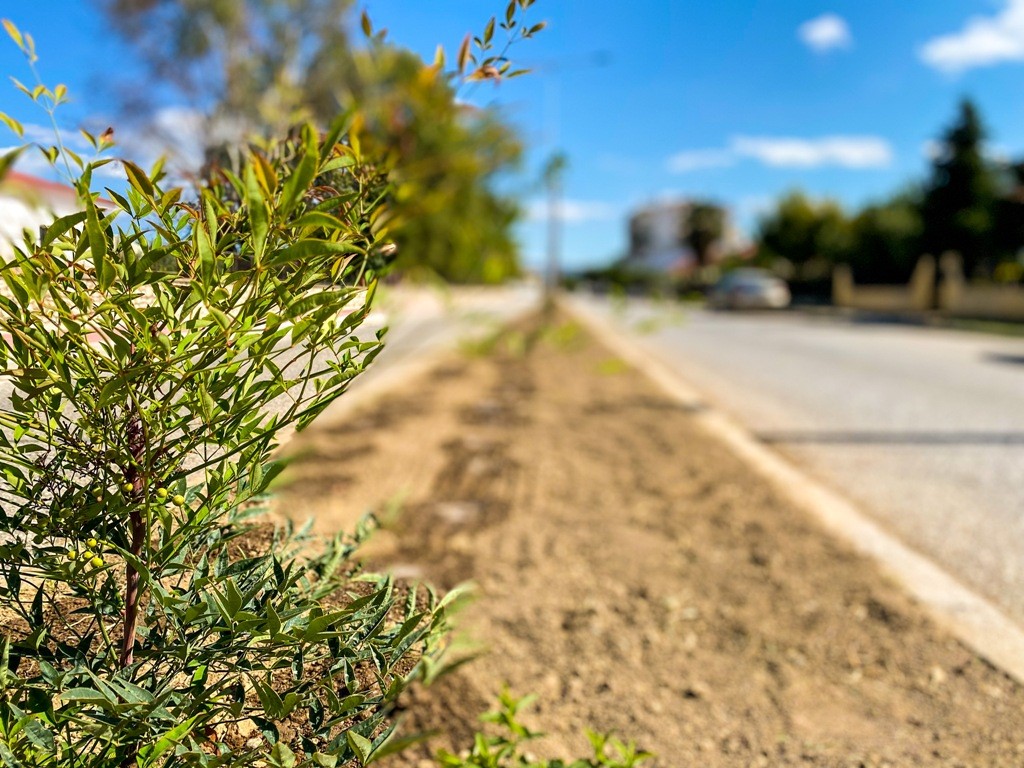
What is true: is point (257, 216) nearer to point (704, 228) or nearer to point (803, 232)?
point (803, 232)

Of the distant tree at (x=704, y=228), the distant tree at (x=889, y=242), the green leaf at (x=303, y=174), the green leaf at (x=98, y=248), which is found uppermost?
the distant tree at (x=704, y=228)

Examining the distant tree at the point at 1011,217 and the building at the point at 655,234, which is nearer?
the distant tree at the point at 1011,217

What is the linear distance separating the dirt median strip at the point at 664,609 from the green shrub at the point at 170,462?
807mm

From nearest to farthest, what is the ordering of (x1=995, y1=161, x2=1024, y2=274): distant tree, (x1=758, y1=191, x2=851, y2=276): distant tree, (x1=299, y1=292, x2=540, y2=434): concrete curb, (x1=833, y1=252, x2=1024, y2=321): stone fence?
(x1=299, y1=292, x2=540, y2=434): concrete curb
(x1=833, y1=252, x2=1024, y2=321): stone fence
(x1=995, y1=161, x2=1024, y2=274): distant tree
(x1=758, y1=191, x2=851, y2=276): distant tree

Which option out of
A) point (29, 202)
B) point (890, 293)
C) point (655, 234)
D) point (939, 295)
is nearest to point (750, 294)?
point (890, 293)

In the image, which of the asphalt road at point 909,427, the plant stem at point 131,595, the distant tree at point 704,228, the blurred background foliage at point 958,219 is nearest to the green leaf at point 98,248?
the plant stem at point 131,595

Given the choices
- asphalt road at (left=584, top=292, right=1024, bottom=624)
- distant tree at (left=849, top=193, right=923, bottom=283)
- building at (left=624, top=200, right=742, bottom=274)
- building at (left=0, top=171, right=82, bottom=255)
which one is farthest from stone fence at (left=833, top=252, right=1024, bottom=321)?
building at (left=624, top=200, right=742, bottom=274)

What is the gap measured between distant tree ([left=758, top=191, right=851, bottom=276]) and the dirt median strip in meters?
42.1

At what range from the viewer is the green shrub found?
87 centimetres

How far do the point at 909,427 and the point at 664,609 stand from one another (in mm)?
4398

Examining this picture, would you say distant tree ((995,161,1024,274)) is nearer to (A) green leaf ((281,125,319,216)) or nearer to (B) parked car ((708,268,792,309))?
(B) parked car ((708,268,792,309))

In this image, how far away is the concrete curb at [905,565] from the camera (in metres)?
2.29

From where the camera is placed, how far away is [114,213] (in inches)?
36.5

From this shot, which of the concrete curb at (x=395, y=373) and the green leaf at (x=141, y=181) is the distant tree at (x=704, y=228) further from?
the green leaf at (x=141, y=181)
